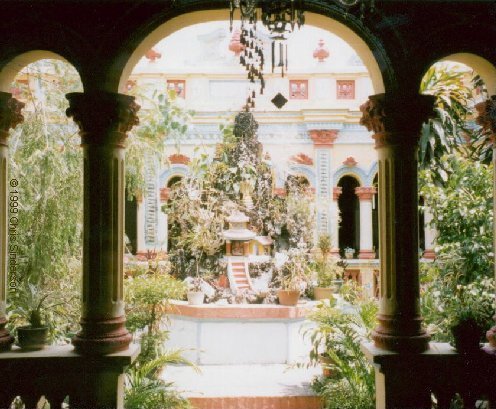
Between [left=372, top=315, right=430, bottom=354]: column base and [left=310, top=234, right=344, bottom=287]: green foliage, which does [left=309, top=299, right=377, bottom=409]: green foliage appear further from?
[left=310, top=234, right=344, bottom=287]: green foliage

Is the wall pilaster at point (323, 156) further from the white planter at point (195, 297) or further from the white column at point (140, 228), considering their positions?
the white planter at point (195, 297)

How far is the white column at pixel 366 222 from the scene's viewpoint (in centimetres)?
1328

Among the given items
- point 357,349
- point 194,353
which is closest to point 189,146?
point 194,353

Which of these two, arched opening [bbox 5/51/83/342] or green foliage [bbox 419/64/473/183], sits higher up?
green foliage [bbox 419/64/473/183]

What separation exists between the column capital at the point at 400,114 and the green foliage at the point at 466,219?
200 centimetres

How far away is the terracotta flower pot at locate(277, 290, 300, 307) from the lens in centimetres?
798

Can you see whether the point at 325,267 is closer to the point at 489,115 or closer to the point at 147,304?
the point at 147,304

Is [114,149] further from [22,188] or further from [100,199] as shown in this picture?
[22,188]

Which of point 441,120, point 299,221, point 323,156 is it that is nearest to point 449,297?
point 441,120

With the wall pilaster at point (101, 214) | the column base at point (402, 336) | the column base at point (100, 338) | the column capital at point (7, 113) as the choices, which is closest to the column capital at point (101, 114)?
the wall pilaster at point (101, 214)

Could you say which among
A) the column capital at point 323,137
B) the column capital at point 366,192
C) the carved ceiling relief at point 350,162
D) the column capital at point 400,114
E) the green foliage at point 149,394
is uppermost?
the column capital at point 323,137

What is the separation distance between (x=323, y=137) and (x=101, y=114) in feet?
33.0

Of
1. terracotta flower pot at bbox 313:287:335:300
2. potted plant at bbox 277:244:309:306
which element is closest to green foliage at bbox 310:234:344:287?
terracotta flower pot at bbox 313:287:335:300

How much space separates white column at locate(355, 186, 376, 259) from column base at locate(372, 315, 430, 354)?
31.2 feet
